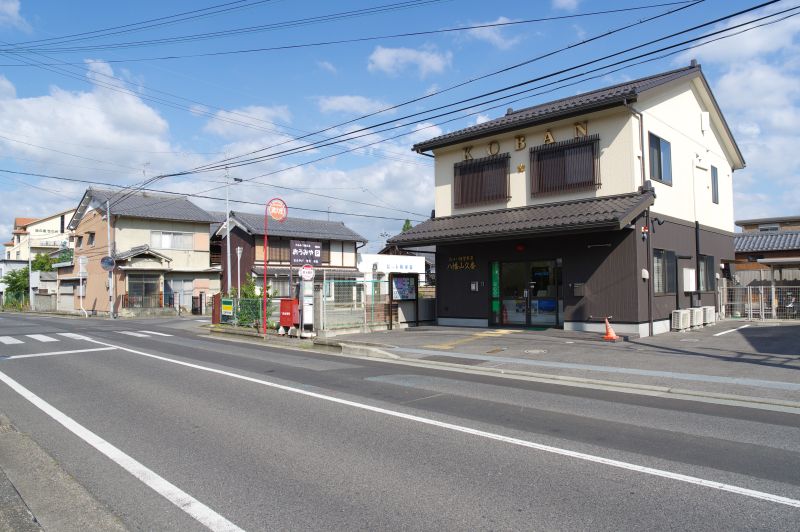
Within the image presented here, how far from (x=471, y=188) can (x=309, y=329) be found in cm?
794

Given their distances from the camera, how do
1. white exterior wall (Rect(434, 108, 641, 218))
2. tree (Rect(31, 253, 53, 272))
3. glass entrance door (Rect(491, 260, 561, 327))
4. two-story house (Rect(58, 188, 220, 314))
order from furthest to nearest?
1. tree (Rect(31, 253, 53, 272))
2. two-story house (Rect(58, 188, 220, 314))
3. glass entrance door (Rect(491, 260, 561, 327))
4. white exterior wall (Rect(434, 108, 641, 218))

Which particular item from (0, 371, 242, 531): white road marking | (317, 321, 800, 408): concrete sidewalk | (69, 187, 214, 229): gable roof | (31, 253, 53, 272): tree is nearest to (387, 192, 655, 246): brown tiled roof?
(317, 321, 800, 408): concrete sidewalk

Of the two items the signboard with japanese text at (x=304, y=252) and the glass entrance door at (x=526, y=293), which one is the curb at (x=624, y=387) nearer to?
the glass entrance door at (x=526, y=293)

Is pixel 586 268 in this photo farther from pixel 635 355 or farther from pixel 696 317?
pixel 696 317

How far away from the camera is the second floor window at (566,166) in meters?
17.7

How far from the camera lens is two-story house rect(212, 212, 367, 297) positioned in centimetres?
4191

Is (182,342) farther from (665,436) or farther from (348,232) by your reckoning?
(348,232)

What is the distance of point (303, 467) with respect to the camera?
5613mm

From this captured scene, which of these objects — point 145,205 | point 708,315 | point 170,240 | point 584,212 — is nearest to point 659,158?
point 584,212

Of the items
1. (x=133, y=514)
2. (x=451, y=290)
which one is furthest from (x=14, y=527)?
(x=451, y=290)

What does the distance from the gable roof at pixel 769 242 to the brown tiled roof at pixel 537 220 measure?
19.2 m

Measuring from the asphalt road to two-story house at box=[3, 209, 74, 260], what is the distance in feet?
284

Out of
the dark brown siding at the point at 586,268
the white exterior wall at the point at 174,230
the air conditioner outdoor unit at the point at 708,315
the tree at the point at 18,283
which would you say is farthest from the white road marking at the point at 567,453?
the tree at the point at 18,283

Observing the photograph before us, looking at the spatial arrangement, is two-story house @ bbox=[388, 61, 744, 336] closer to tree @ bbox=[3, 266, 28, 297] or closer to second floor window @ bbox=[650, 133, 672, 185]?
second floor window @ bbox=[650, 133, 672, 185]
